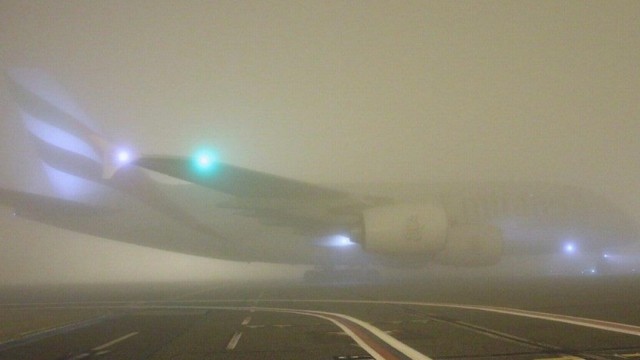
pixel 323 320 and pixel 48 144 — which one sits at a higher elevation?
pixel 48 144

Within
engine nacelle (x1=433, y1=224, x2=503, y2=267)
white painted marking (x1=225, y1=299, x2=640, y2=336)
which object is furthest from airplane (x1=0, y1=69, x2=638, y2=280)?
white painted marking (x1=225, y1=299, x2=640, y2=336)

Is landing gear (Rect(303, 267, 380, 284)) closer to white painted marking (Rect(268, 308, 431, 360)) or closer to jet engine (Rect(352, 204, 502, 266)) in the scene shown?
jet engine (Rect(352, 204, 502, 266))

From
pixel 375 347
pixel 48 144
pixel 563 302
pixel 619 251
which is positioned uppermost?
pixel 48 144

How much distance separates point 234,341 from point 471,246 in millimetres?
12056

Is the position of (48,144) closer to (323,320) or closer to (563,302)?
(323,320)

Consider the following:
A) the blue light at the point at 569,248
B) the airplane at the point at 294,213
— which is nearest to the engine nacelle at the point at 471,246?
the airplane at the point at 294,213

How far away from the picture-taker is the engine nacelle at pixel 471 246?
17.0 m

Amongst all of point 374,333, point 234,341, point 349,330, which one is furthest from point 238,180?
point 374,333

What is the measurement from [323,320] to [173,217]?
12.8 metres

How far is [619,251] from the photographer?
23.3 meters

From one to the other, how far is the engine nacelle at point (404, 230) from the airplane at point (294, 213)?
0.33 ft

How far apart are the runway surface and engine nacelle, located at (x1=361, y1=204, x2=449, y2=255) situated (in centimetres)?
359

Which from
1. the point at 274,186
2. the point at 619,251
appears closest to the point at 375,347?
the point at 274,186

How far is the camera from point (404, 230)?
1529 cm
